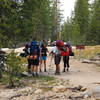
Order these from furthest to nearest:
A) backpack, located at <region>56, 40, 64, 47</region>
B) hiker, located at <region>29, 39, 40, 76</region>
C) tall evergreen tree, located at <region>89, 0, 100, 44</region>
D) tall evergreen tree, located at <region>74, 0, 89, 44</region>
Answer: tall evergreen tree, located at <region>74, 0, 89, 44</region>, tall evergreen tree, located at <region>89, 0, 100, 44</region>, backpack, located at <region>56, 40, 64, 47</region>, hiker, located at <region>29, 39, 40, 76</region>

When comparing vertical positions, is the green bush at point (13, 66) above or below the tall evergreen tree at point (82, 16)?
below

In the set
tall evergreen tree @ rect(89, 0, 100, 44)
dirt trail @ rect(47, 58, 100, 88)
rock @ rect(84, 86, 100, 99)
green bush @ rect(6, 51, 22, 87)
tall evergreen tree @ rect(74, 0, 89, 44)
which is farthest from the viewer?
tall evergreen tree @ rect(74, 0, 89, 44)

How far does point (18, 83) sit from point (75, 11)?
68.4 meters

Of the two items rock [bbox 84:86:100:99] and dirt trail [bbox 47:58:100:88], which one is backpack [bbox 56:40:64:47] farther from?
rock [bbox 84:86:100:99]

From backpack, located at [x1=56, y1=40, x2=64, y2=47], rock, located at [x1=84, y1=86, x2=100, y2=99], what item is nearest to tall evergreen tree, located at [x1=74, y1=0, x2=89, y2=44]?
backpack, located at [x1=56, y1=40, x2=64, y2=47]

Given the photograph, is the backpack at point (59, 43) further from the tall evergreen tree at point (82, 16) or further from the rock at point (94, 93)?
the tall evergreen tree at point (82, 16)

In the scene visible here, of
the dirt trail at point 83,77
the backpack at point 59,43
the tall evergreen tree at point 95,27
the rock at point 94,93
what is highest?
the tall evergreen tree at point 95,27

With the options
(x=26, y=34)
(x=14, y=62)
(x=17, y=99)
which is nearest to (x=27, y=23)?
(x=26, y=34)

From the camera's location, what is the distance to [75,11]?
266 feet

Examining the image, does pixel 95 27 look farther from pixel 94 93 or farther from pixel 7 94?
pixel 94 93

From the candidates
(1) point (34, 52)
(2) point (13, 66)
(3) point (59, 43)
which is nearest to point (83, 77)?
(3) point (59, 43)

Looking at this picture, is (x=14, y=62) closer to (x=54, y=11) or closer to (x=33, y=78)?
(x=33, y=78)

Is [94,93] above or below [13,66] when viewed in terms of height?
below

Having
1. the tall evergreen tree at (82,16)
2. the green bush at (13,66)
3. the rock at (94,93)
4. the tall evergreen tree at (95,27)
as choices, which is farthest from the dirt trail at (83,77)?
the tall evergreen tree at (82,16)
